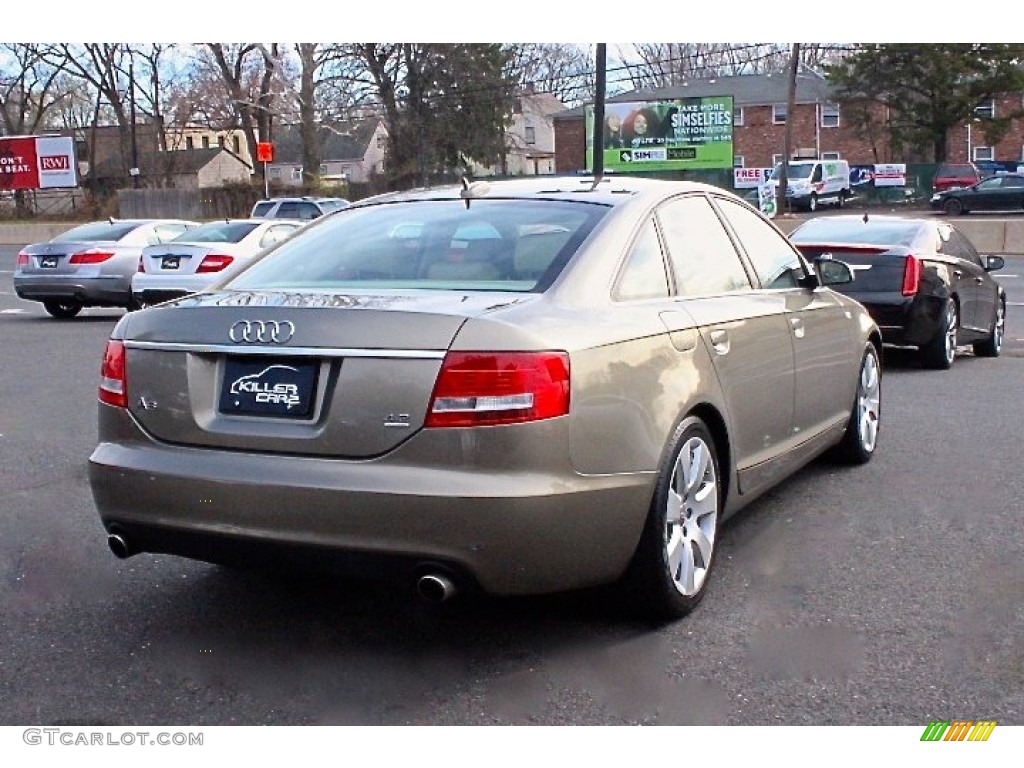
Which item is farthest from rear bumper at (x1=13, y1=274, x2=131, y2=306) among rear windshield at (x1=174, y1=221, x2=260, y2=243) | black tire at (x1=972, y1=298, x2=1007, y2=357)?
black tire at (x1=972, y1=298, x2=1007, y2=357)

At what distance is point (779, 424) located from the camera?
535 centimetres

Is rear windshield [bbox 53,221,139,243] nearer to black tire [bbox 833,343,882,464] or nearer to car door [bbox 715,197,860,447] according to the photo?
black tire [bbox 833,343,882,464]

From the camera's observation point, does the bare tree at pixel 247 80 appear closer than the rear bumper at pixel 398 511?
No

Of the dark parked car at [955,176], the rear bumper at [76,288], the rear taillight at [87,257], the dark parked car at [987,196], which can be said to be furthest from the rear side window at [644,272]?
the dark parked car at [955,176]

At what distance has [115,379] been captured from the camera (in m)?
4.24

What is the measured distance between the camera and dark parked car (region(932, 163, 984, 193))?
46.8 m

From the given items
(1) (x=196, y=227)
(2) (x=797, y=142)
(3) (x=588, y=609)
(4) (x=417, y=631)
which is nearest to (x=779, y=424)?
(3) (x=588, y=609)

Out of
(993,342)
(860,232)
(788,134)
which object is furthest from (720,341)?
(788,134)

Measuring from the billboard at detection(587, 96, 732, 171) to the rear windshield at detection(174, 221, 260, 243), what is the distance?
3511 centimetres

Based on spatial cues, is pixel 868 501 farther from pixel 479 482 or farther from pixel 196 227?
pixel 196 227

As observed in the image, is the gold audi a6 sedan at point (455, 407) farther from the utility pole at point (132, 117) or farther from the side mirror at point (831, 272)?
the utility pole at point (132, 117)

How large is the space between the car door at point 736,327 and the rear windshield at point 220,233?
12.1 meters

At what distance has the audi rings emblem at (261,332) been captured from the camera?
12.6ft

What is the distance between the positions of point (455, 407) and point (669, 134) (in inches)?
1955
